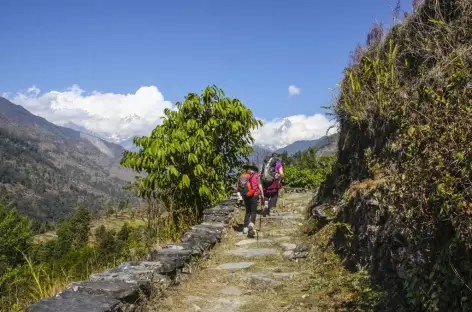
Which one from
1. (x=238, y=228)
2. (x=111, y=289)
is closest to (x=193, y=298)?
(x=111, y=289)

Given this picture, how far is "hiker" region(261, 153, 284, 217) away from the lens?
36.6ft

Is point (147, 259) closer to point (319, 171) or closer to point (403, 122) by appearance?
point (403, 122)

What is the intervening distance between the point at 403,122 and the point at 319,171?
59.6 feet

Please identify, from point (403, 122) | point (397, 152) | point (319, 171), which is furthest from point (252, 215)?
point (319, 171)

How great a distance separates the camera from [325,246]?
23.0 feet

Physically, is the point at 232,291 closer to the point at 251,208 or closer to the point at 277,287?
the point at 277,287

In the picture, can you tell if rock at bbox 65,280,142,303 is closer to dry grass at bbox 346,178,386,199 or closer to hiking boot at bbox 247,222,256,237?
dry grass at bbox 346,178,386,199

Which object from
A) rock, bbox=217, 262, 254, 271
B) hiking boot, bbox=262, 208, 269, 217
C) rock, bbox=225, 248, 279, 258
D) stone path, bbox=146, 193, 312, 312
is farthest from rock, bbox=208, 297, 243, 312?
hiking boot, bbox=262, 208, 269, 217

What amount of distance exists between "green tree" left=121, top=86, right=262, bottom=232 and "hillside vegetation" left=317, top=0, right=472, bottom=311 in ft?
12.3

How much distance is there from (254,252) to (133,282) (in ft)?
11.1

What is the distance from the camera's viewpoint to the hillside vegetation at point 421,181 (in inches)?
128

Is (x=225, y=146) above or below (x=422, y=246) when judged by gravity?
above

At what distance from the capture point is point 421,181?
3648mm

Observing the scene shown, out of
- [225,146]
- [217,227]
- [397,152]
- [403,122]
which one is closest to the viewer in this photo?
[403,122]
